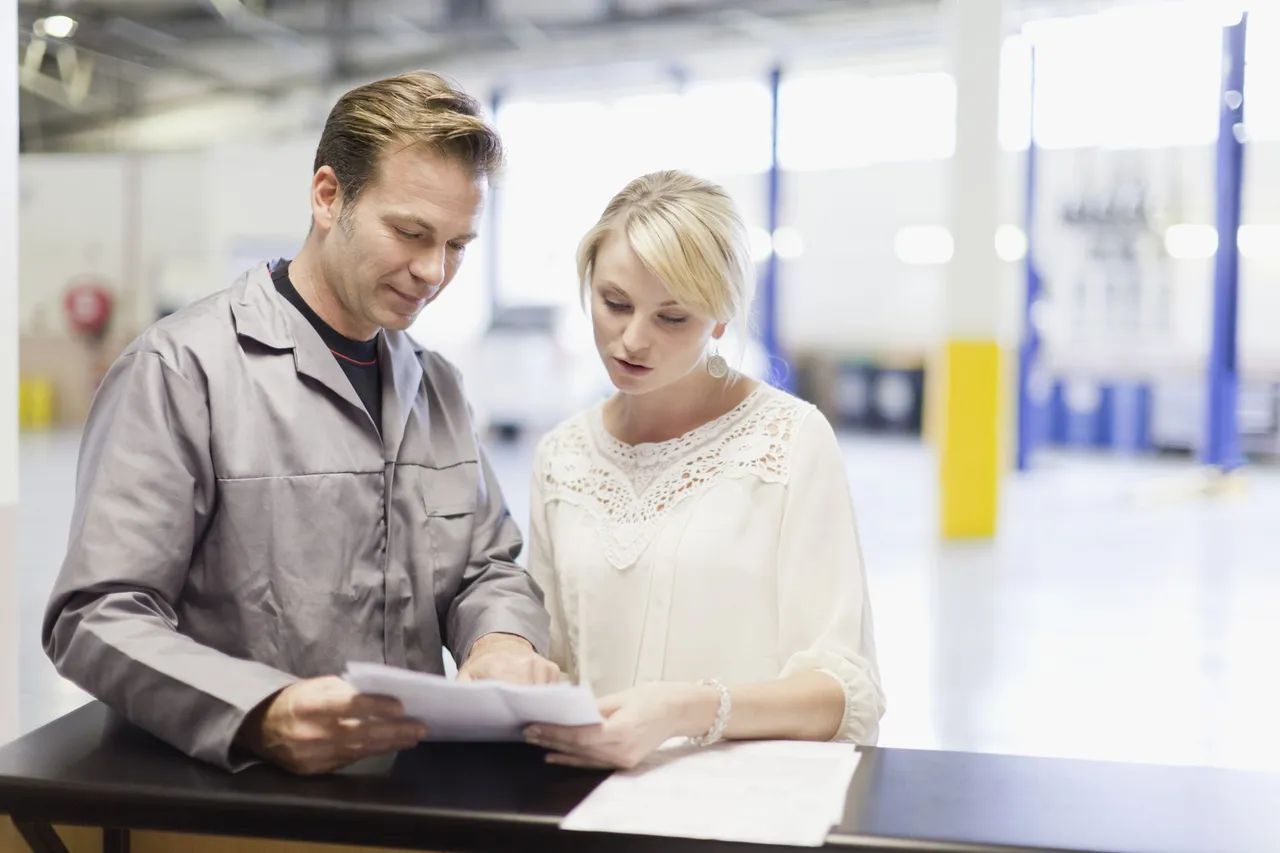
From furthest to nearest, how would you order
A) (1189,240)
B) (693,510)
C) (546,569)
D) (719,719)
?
(1189,240) < (546,569) < (693,510) < (719,719)

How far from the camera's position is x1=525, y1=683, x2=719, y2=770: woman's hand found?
1368 millimetres

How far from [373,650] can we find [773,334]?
1203cm

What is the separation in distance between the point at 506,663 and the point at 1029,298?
970 cm

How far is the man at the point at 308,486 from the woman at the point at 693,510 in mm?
159

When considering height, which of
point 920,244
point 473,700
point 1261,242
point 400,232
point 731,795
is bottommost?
point 731,795

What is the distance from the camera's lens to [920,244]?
14.9m

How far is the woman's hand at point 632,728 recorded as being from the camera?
1368mm

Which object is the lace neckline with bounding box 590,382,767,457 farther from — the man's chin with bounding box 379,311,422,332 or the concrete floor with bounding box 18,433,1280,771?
the concrete floor with bounding box 18,433,1280,771

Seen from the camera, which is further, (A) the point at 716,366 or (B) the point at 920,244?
(B) the point at 920,244

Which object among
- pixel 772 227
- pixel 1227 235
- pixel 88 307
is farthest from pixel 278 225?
pixel 1227 235

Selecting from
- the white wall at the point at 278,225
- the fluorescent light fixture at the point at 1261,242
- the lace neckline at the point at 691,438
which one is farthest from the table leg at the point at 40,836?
the fluorescent light fixture at the point at 1261,242

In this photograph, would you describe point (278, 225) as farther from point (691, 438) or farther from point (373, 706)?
point (373, 706)

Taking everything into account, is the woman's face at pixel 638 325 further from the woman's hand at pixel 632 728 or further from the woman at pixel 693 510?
the woman's hand at pixel 632 728

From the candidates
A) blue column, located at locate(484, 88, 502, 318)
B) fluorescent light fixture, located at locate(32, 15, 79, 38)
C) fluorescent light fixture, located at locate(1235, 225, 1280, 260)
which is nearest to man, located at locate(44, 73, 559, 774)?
fluorescent light fixture, located at locate(32, 15, 79, 38)
